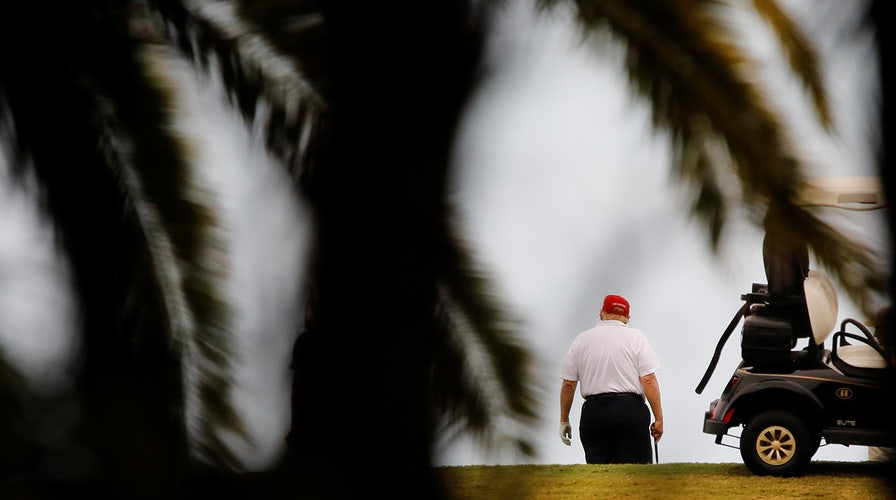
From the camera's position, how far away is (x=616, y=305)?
1.30 metres

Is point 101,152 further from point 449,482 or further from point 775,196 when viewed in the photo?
point 775,196

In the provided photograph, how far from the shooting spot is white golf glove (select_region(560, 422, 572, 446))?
131 cm

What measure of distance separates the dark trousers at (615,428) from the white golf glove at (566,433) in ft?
11.6

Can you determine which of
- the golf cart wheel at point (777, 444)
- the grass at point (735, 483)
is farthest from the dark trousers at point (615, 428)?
the golf cart wheel at point (777, 444)

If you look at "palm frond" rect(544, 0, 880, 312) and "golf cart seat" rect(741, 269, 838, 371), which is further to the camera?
"golf cart seat" rect(741, 269, 838, 371)


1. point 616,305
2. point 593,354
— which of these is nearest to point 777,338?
point 593,354

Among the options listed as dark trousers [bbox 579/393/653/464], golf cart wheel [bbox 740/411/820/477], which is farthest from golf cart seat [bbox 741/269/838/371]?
dark trousers [bbox 579/393/653/464]

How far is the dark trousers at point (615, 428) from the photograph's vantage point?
5113 millimetres

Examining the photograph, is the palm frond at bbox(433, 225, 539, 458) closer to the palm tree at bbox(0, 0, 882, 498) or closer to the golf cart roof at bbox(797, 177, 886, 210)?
the palm tree at bbox(0, 0, 882, 498)

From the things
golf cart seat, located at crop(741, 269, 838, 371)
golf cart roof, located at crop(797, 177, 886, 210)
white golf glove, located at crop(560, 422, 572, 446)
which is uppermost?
golf cart roof, located at crop(797, 177, 886, 210)

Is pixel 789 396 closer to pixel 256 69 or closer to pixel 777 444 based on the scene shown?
pixel 777 444

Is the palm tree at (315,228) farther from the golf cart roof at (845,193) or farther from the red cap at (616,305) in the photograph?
the golf cart roof at (845,193)

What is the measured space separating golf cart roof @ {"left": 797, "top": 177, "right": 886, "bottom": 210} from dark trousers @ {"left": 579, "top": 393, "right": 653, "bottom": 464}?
3810 millimetres

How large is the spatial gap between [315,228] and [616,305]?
43 cm
